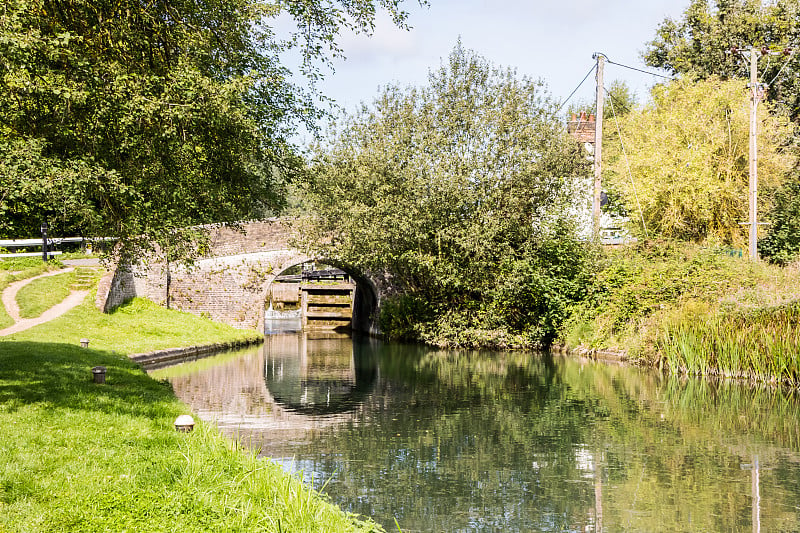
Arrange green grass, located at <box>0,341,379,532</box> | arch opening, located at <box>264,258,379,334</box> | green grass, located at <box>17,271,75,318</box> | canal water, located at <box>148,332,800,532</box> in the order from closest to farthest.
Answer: green grass, located at <box>0,341,379,532</box> < canal water, located at <box>148,332,800,532</box> < green grass, located at <box>17,271,75,318</box> < arch opening, located at <box>264,258,379,334</box>

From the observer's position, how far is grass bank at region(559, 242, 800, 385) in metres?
16.6

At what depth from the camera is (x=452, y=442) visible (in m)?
11.5

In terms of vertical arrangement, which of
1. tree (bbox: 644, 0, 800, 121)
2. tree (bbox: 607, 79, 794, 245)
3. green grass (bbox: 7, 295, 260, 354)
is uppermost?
tree (bbox: 644, 0, 800, 121)

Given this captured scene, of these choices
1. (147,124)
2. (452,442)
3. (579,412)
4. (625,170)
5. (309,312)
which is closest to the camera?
(147,124)

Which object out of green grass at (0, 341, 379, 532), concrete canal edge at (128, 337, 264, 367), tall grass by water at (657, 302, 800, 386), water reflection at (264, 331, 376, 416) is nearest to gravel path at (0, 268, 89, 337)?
concrete canal edge at (128, 337, 264, 367)

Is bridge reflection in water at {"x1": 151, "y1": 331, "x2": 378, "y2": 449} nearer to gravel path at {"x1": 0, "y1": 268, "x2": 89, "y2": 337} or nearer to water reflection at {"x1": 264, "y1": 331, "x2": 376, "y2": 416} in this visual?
water reflection at {"x1": 264, "y1": 331, "x2": 376, "y2": 416}

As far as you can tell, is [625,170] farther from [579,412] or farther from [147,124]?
[147,124]

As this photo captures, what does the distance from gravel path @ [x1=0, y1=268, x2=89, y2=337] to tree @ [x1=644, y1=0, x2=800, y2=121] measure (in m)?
27.8

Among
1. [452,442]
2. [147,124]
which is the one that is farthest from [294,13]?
[452,442]

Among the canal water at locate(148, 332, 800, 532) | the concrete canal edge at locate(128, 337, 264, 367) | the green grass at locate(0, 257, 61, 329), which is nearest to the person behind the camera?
the canal water at locate(148, 332, 800, 532)

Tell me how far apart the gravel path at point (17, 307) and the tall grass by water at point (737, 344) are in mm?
15827

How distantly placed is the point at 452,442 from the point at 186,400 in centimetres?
538

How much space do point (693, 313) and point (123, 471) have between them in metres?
15.6

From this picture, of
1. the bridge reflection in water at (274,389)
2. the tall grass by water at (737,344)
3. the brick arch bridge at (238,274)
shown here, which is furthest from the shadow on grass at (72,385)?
the brick arch bridge at (238,274)
